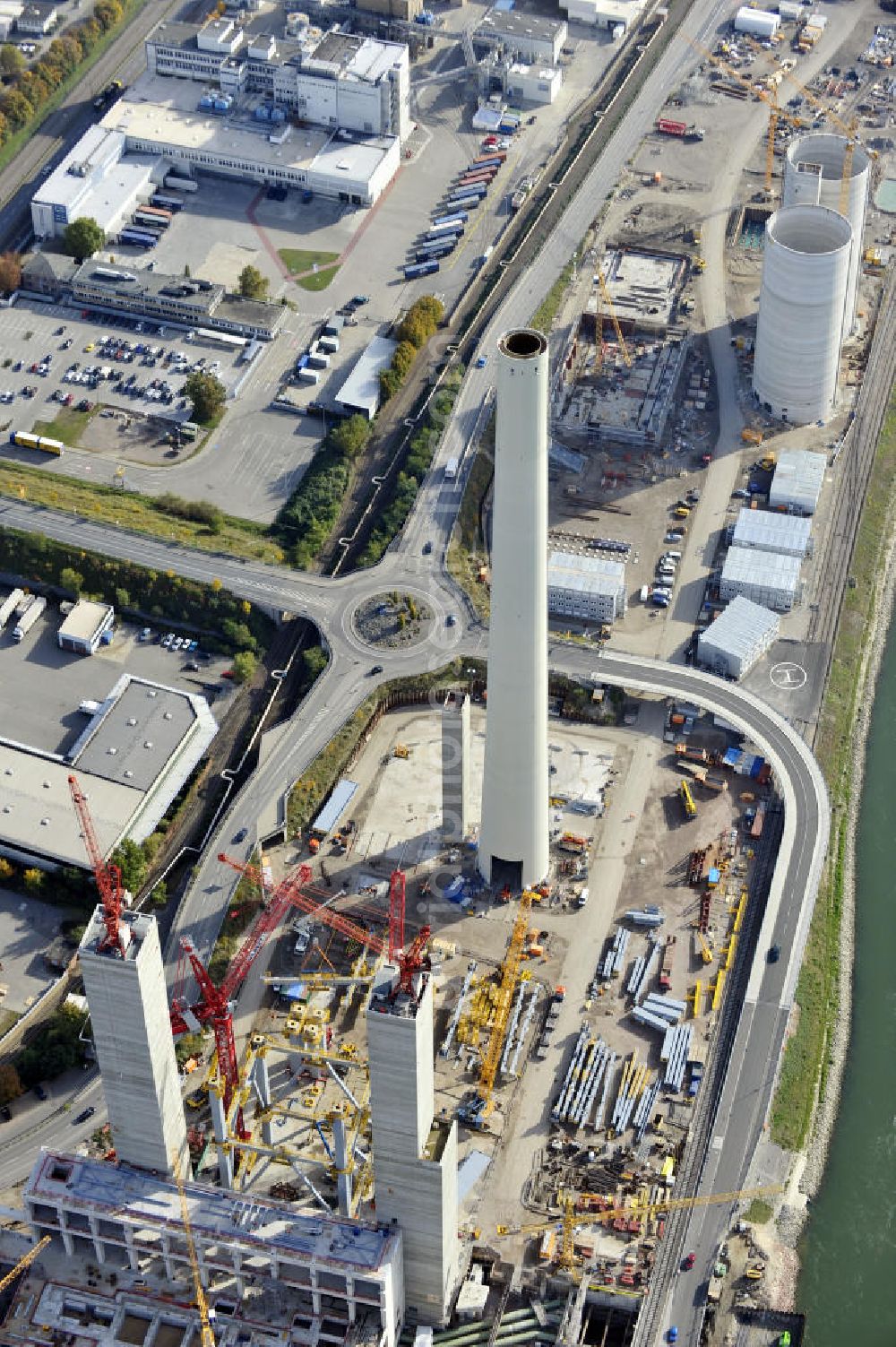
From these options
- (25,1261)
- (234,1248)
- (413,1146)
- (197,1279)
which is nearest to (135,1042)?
(234,1248)

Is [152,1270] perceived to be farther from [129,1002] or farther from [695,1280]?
[695,1280]

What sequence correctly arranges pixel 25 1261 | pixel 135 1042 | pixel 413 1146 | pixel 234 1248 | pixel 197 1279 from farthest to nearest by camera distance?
pixel 25 1261, pixel 197 1279, pixel 234 1248, pixel 135 1042, pixel 413 1146

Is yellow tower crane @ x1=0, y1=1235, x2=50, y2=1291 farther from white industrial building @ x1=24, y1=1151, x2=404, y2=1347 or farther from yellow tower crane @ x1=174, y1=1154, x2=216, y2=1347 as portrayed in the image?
yellow tower crane @ x1=174, y1=1154, x2=216, y2=1347

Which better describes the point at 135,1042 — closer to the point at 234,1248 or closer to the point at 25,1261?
the point at 234,1248

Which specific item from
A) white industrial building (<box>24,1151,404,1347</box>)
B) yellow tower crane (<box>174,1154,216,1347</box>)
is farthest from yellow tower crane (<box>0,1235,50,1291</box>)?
yellow tower crane (<box>174,1154,216,1347</box>)

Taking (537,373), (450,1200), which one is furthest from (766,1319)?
(537,373)

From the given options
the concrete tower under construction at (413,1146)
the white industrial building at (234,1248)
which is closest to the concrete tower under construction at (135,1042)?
the white industrial building at (234,1248)

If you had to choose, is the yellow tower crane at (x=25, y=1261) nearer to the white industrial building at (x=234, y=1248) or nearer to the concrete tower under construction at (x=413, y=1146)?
the white industrial building at (x=234, y=1248)
